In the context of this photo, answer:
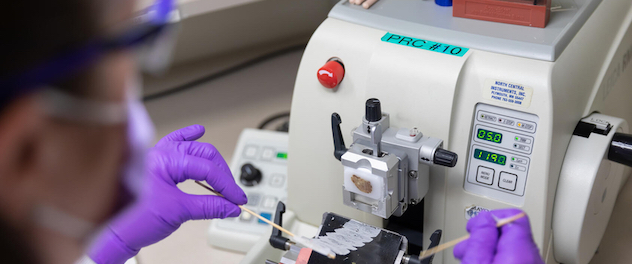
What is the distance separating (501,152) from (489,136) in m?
0.03

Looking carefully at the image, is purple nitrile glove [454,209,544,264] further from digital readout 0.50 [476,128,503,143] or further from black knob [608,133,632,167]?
black knob [608,133,632,167]

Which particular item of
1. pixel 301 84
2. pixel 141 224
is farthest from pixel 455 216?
pixel 141 224

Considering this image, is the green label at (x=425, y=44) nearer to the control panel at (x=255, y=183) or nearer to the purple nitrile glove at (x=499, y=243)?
the purple nitrile glove at (x=499, y=243)

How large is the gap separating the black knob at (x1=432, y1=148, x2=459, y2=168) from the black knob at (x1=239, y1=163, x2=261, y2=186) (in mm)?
591

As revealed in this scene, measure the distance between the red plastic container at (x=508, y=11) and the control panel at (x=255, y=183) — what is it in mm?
591

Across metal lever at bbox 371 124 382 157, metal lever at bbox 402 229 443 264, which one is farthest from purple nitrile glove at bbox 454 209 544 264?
metal lever at bbox 371 124 382 157

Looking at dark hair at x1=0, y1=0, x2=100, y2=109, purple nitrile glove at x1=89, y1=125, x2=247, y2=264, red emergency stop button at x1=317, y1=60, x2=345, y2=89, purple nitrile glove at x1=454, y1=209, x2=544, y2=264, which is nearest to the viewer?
dark hair at x1=0, y1=0, x2=100, y2=109

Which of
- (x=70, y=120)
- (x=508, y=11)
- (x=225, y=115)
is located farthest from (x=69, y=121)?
(x=225, y=115)

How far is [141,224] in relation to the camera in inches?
29.1

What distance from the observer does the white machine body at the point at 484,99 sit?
771 millimetres

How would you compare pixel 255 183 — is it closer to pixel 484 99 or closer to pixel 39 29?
pixel 484 99

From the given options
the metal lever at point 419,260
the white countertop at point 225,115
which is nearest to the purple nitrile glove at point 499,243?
the metal lever at point 419,260

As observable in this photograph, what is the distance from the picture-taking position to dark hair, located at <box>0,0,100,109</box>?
Answer: 310 millimetres

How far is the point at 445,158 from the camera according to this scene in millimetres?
747
